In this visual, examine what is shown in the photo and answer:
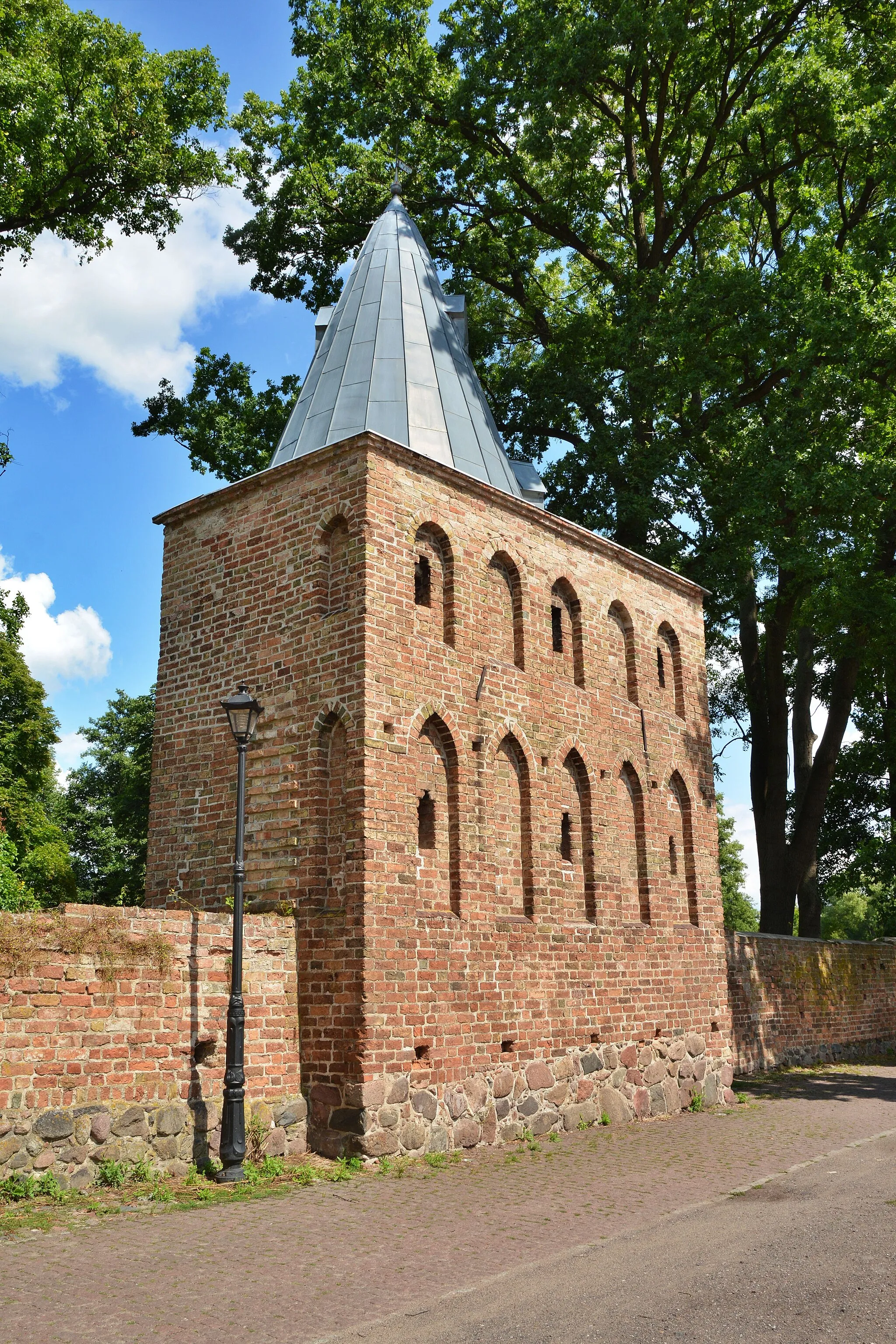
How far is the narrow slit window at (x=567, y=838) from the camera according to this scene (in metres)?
13.1

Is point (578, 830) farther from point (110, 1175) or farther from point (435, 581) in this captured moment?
point (110, 1175)

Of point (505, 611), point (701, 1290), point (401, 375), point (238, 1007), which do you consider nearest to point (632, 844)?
point (505, 611)

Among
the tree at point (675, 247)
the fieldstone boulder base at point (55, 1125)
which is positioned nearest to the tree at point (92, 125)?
the tree at point (675, 247)

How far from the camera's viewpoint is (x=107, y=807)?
1582 inches

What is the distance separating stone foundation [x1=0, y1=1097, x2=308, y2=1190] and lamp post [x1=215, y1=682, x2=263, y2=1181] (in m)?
0.22

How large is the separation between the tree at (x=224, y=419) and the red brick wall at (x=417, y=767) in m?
7.94

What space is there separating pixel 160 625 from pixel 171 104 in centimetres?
1094

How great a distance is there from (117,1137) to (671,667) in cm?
1039

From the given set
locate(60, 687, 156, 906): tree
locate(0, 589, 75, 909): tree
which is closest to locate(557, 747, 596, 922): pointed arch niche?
locate(0, 589, 75, 909): tree

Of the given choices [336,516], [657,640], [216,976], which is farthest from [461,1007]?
[657,640]

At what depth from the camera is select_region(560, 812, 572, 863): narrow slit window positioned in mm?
13102

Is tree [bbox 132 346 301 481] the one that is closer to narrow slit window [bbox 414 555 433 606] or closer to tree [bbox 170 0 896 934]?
tree [bbox 170 0 896 934]

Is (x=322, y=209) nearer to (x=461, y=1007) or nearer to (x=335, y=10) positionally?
(x=335, y=10)

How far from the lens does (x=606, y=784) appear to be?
1389 cm
